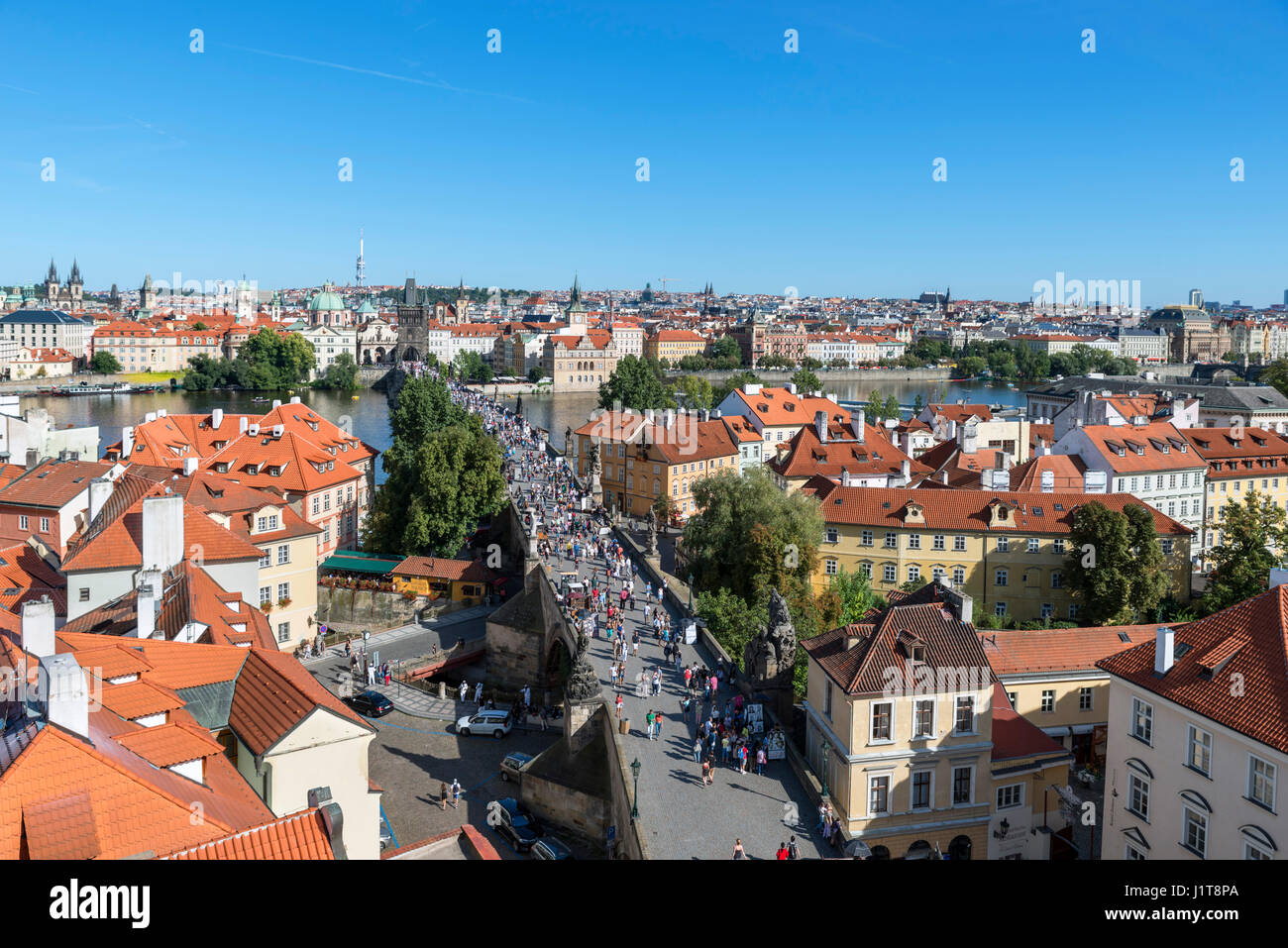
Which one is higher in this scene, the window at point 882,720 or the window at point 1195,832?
the window at point 882,720

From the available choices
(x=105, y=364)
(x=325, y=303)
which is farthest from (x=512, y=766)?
(x=325, y=303)

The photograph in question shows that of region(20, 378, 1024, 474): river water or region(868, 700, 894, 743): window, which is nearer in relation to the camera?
region(868, 700, 894, 743): window

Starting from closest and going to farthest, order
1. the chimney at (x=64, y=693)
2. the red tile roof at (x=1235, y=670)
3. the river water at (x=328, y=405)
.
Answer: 1. the chimney at (x=64, y=693)
2. the red tile roof at (x=1235, y=670)
3. the river water at (x=328, y=405)

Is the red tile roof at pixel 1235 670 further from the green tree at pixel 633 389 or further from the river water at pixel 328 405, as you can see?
the green tree at pixel 633 389

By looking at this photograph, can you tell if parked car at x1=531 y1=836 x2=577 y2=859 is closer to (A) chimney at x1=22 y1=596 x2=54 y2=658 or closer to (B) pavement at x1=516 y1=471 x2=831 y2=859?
(B) pavement at x1=516 y1=471 x2=831 y2=859

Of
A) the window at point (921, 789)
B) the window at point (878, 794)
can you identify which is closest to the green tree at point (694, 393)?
the window at point (921, 789)

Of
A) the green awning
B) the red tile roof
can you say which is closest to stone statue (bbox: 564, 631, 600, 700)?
the red tile roof

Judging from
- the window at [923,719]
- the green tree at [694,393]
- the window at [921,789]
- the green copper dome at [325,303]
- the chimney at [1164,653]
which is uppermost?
the green copper dome at [325,303]
